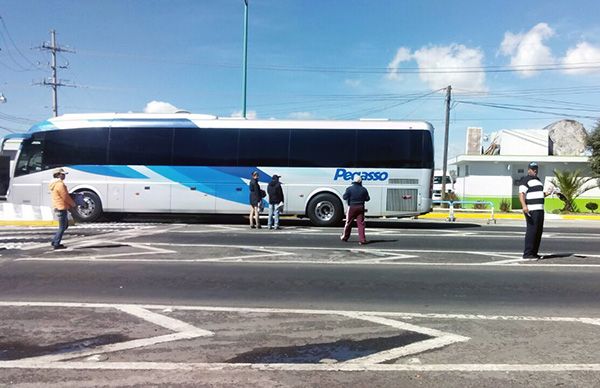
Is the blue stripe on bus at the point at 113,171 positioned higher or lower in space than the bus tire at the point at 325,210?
higher

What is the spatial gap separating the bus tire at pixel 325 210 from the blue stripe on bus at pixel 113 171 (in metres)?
5.86

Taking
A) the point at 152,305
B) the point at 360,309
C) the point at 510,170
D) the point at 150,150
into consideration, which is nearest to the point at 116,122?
the point at 150,150

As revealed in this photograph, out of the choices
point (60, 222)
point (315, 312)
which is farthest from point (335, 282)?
point (60, 222)

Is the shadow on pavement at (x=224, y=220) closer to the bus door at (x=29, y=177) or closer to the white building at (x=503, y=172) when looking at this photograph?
the bus door at (x=29, y=177)

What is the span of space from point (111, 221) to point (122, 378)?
16.4m

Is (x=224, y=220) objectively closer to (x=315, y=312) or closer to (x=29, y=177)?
(x=29, y=177)

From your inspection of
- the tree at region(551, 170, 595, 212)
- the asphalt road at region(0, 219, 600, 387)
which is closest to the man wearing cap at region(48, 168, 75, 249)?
the asphalt road at region(0, 219, 600, 387)

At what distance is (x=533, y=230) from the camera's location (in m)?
10.9

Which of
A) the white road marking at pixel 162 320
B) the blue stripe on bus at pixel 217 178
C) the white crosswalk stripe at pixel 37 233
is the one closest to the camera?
the white road marking at pixel 162 320

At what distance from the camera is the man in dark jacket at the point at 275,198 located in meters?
17.1

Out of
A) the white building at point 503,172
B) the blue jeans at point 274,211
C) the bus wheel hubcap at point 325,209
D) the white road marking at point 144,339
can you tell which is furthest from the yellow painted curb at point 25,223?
the white building at point 503,172

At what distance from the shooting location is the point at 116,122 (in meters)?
19.3

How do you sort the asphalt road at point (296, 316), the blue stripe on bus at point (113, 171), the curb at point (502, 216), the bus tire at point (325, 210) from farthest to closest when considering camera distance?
the curb at point (502, 216) < the blue stripe on bus at point (113, 171) < the bus tire at point (325, 210) < the asphalt road at point (296, 316)

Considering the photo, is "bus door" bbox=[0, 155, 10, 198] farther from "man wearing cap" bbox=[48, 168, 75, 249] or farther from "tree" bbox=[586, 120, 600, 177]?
"tree" bbox=[586, 120, 600, 177]
